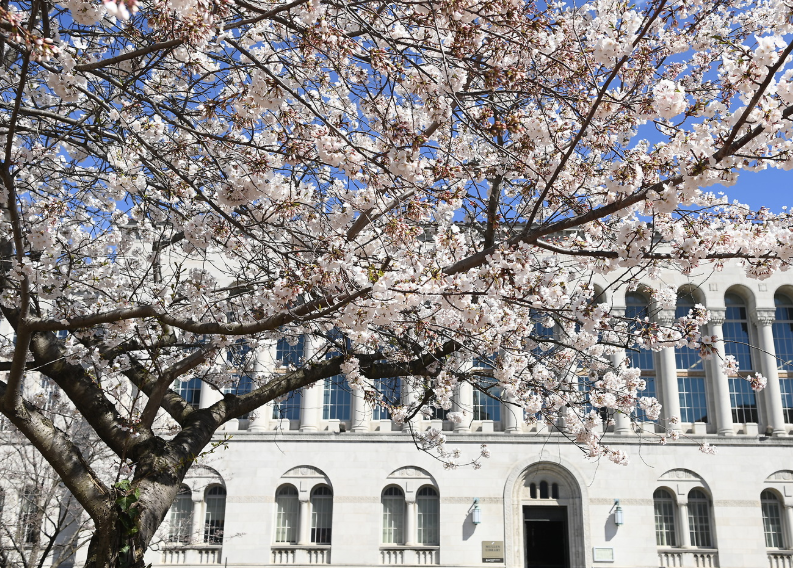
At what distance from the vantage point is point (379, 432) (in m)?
28.0

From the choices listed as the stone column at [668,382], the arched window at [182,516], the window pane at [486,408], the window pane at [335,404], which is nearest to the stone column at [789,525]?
the stone column at [668,382]

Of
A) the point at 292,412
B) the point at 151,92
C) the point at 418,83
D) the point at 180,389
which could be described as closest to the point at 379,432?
the point at 292,412

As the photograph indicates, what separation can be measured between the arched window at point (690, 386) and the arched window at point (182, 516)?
61.1 feet

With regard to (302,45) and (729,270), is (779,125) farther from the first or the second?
(729,270)

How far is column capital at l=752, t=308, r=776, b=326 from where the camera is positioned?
94.1 ft

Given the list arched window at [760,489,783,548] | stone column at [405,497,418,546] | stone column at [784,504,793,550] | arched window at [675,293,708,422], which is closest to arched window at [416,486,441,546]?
stone column at [405,497,418,546]

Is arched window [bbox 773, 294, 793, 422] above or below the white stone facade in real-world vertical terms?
above

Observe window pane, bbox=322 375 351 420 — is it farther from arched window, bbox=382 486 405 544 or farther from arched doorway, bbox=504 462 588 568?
arched doorway, bbox=504 462 588 568

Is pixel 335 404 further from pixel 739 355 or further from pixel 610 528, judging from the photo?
Answer: pixel 739 355

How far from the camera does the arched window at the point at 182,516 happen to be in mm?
25438

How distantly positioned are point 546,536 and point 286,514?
9.60 meters

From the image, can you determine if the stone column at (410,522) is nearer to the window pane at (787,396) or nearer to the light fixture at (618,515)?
the light fixture at (618,515)

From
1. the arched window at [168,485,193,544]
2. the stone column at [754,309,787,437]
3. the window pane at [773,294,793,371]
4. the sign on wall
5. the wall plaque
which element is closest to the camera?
the arched window at [168,485,193,544]

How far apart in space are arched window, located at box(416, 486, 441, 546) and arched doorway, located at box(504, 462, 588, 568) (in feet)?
8.19
